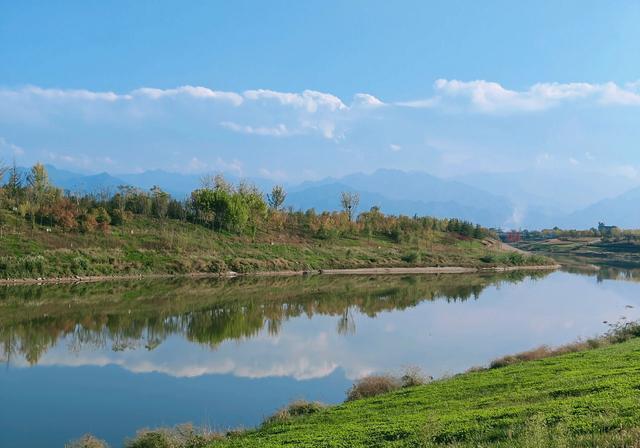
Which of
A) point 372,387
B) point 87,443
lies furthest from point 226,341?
point 87,443

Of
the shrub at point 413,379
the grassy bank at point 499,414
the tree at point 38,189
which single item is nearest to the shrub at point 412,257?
the tree at point 38,189

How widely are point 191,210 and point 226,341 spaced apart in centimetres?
3977

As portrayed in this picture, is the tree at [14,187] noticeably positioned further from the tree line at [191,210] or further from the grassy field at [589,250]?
the grassy field at [589,250]

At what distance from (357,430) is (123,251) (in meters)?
39.4

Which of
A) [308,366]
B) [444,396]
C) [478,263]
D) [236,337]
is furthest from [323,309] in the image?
[478,263]

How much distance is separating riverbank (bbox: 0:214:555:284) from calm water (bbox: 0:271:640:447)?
379cm

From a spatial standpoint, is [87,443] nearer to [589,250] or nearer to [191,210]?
[191,210]

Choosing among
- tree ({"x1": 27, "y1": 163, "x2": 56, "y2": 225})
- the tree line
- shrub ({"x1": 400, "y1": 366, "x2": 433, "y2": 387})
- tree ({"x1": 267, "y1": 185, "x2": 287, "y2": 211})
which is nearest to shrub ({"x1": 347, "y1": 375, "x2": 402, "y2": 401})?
shrub ({"x1": 400, "y1": 366, "x2": 433, "y2": 387})

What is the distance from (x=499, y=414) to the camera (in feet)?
25.5

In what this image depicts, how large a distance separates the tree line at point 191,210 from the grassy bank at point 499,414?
4049 centimetres

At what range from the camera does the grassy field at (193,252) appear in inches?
1564

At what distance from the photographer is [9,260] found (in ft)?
121

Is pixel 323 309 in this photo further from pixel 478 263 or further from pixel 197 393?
pixel 478 263

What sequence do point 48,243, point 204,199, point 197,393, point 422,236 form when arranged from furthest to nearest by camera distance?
1. point 422,236
2. point 204,199
3. point 48,243
4. point 197,393
